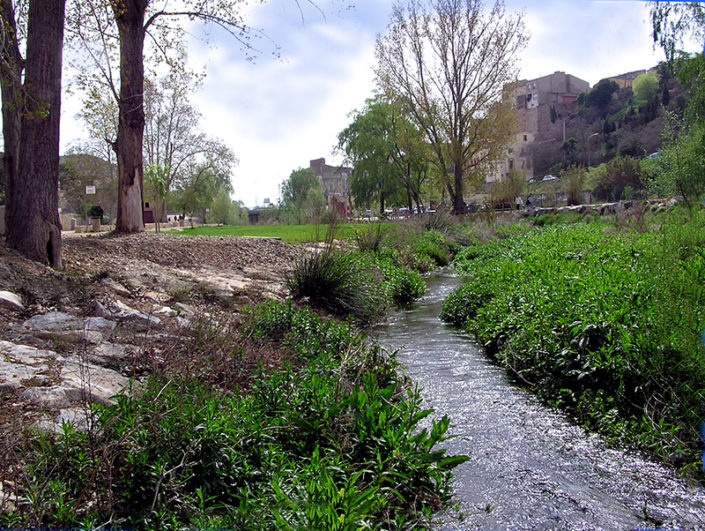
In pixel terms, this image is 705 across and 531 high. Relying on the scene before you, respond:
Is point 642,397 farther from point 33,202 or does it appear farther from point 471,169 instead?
point 471,169

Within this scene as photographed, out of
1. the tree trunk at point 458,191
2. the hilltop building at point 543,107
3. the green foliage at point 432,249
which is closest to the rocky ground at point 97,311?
the green foliage at point 432,249

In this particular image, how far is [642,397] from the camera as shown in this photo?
454 cm

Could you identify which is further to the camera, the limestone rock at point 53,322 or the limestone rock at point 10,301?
the limestone rock at point 10,301

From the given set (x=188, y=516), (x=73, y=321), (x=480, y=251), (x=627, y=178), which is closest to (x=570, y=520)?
(x=188, y=516)

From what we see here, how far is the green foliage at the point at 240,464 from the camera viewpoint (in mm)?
2648

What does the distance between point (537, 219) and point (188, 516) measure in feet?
109

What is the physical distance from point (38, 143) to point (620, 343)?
25.6 ft

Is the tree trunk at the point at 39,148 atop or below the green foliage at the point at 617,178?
below

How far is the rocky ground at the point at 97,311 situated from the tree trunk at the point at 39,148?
409 mm

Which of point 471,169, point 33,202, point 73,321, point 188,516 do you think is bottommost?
point 188,516

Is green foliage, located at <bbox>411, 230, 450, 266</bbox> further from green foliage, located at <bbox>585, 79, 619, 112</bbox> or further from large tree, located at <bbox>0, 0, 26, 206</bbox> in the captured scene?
green foliage, located at <bbox>585, 79, 619, 112</bbox>

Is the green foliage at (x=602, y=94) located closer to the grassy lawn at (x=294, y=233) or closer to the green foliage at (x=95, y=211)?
the green foliage at (x=95, y=211)

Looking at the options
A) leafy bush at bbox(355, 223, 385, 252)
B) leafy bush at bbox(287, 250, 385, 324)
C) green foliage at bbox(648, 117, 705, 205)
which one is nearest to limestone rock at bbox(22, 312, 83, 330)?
leafy bush at bbox(287, 250, 385, 324)

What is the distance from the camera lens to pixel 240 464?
3.20m
